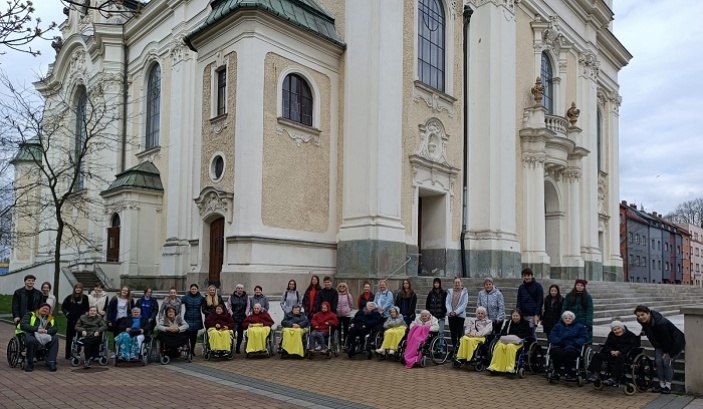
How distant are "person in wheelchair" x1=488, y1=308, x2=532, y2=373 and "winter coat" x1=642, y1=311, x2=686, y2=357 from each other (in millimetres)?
2108

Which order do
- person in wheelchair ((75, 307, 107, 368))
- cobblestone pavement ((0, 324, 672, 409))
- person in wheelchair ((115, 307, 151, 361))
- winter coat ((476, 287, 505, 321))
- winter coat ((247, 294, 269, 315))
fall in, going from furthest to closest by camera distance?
winter coat ((247, 294, 269, 315))
winter coat ((476, 287, 505, 321))
person in wheelchair ((115, 307, 151, 361))
person in wheelchair ((75, 307, 107, 368))
cobblestone pavement ((0, 324, 672, 409))

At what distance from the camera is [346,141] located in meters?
19.7

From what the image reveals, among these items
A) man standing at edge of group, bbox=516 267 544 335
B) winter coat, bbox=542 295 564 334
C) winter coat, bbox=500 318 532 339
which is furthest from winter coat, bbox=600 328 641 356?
man standing at edge of group, bbox=516 267 544 335

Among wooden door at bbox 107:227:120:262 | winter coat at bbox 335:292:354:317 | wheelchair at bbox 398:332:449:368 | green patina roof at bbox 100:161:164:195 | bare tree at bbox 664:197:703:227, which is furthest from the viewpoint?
bare tree at bbox 664:197:703:227

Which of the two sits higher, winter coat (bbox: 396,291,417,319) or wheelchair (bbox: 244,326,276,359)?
winter coat (bbox: 396,291,417,319)

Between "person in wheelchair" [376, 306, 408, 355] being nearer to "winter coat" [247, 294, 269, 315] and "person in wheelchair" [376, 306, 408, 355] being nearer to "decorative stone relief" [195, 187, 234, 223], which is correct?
"winter coat" [247, 294, 269, 315]

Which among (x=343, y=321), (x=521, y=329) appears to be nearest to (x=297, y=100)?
(x=343, y=321)

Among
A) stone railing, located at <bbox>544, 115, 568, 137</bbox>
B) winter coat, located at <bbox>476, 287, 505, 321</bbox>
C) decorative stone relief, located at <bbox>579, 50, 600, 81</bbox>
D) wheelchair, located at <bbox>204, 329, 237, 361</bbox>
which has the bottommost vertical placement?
wheelchair, located at <bbox>204, 329, 237, 361</bbox>

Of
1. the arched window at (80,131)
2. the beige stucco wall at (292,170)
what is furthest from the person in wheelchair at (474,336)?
the arched window at (80,131)

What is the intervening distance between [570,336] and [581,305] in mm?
715

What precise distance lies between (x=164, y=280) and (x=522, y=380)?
→ 54.5 ft

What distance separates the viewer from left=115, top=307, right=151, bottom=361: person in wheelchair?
38.4 feet

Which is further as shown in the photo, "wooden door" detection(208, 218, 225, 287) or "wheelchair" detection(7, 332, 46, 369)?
"wooden door" detection(208, 218, 225, 287)

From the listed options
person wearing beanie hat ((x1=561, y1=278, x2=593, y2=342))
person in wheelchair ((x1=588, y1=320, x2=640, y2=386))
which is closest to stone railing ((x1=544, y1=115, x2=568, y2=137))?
person wearing beanie hat ((x1=561, y1=278, x2=593, y2=342))
